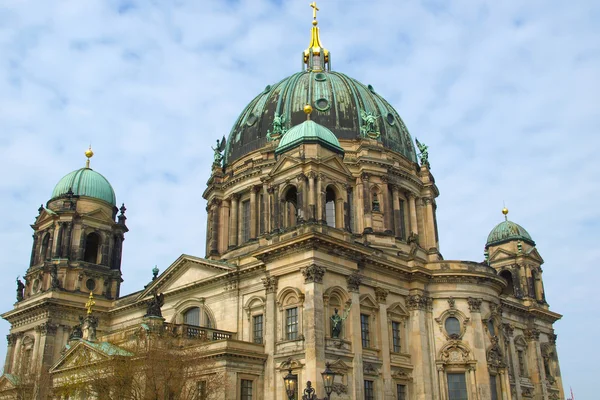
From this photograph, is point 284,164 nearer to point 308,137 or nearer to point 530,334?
point 308,137

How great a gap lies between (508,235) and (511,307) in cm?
902

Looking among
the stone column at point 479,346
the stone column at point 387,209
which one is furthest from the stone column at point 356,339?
the stone column at point 387,209

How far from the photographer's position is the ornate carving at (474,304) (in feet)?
142

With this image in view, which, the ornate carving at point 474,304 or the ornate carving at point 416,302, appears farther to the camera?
the ornate carving at point 474,304

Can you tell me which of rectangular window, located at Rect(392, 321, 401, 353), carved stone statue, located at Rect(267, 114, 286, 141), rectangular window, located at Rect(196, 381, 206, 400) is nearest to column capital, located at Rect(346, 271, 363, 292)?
rectangular window, located at Rect(392, 321, 401, 353)

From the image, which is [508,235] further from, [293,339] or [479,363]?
→ [293,339]

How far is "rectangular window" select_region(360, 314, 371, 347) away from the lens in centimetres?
3841

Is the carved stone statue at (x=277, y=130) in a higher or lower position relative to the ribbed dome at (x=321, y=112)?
lower

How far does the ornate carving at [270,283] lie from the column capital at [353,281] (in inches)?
158

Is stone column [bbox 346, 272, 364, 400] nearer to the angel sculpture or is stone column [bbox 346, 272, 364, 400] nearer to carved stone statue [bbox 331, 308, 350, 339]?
carved stone statue [bbox 331, 308, 350, 339]

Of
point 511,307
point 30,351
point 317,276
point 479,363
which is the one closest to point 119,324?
point 30,351

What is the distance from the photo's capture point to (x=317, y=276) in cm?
3519

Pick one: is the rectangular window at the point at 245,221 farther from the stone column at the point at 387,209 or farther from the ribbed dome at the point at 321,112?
the stone column at the point at 387,209

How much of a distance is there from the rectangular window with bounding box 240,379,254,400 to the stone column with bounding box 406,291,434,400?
34.8 feet
